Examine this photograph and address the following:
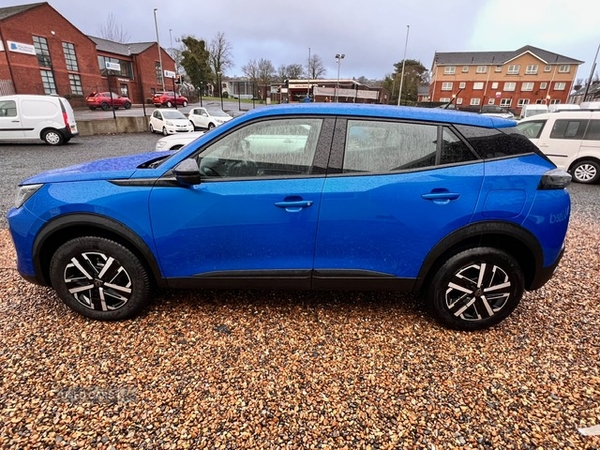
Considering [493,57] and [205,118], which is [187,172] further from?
[493,57]

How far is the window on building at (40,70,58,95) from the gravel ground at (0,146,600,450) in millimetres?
38209

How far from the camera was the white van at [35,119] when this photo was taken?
12656 millimetres

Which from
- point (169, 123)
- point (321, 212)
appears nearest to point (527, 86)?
point (169, 123)

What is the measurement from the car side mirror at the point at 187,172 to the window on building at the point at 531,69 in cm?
6764

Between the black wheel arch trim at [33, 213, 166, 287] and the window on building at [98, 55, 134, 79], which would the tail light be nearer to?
the black wheel arch trim at [33, 213, 166, 287]

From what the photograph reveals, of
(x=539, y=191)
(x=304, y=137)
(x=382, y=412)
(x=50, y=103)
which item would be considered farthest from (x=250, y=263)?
(x=50, y=103)

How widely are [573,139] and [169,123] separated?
1684cm

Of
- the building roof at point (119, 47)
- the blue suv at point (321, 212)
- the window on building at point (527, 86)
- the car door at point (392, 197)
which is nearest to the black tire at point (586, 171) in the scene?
the blue suv at point (321, 212)

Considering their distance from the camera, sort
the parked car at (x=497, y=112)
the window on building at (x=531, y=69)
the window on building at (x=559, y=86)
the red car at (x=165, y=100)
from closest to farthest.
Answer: the parked car at (x=497, y=112)
the red car at (x=165, y=100)
the window on building at (x=559, y=86)
the window on building at (x=531, y=69)

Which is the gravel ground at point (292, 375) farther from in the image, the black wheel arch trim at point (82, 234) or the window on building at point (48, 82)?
the window on building at point (48, 82)

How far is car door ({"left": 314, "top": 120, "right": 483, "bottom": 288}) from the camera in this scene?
2316 millimetres

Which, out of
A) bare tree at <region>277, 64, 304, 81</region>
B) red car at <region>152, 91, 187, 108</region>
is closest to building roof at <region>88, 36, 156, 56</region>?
red car at <region>152, 91, 187, 108</region>

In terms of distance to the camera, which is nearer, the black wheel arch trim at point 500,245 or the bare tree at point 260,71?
the black wheel arch trim at point 500,245

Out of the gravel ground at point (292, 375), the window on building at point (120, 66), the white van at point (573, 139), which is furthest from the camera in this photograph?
the window on building at point (120, 66)
